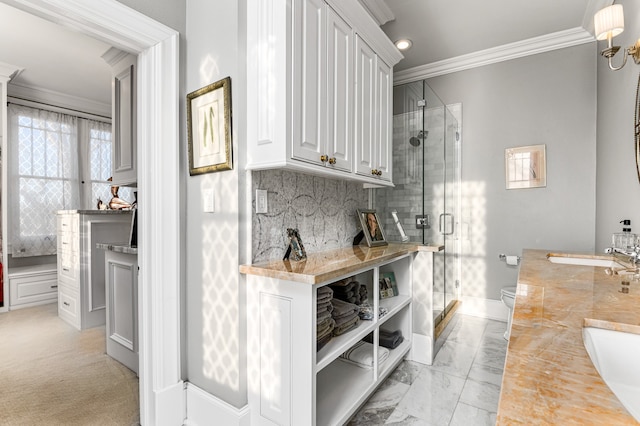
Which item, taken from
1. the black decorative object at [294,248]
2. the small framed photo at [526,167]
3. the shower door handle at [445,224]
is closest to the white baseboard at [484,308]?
the shower door handle at [445,224]

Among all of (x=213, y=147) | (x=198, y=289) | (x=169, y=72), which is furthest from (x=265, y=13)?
(x=198, y=289)

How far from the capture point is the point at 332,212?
2373mm

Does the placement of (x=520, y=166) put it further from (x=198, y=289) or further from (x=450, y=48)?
(x=198, y=289)

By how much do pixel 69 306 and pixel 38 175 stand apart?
2138mm

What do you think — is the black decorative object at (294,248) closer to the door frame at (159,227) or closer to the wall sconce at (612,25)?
the door frame at (159,227)

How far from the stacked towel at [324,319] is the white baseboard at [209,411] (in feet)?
1.54

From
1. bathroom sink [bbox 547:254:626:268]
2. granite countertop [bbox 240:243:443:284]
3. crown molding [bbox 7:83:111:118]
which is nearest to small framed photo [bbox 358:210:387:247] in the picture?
granite countertop [bbox 240:243:443:284]

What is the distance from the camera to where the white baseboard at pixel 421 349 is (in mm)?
2367

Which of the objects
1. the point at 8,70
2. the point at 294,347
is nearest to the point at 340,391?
the point at 294,347

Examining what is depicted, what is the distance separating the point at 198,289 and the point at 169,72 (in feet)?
3.72

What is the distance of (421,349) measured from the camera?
94.6 inches

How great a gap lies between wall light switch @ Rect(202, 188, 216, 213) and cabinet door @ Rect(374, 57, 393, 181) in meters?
1.20

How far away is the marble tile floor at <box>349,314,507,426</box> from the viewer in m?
1.75

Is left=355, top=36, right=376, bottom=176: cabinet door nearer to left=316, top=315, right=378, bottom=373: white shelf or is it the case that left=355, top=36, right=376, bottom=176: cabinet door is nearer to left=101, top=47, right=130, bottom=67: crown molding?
left=316, top=315, right=378, bottom=373: white shelf
